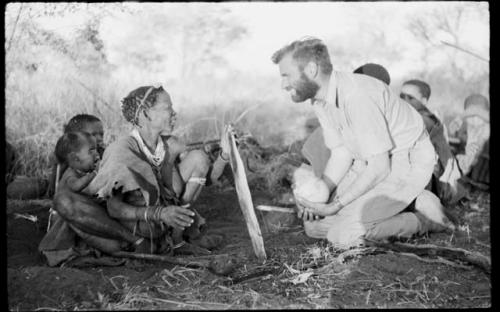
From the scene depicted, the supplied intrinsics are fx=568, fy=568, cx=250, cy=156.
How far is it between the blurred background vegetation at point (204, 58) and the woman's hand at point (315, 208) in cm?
165

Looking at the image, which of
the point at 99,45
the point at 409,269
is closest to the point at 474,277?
the point at 409,269

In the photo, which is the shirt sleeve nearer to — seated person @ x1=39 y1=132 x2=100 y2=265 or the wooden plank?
the wooden plank

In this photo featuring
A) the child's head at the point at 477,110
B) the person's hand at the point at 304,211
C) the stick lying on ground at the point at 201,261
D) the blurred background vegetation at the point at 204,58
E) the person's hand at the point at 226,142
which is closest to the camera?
the stick lying on ground at the point at 201,261

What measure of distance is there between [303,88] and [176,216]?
130 cm

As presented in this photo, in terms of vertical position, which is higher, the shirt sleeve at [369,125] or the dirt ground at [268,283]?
the shirt sleeve at [369,125]

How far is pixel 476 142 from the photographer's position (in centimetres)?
646

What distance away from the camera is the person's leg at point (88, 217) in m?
3.84

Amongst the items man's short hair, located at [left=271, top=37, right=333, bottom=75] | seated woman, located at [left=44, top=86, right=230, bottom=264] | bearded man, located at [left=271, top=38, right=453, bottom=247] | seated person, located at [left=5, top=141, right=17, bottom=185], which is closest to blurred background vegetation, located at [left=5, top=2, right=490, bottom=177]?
seated person, located at [left=5, top=141, right=17, bottom=185]

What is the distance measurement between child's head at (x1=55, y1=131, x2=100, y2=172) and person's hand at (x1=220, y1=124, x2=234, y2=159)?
3.13 feet

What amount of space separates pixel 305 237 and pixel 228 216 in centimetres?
94

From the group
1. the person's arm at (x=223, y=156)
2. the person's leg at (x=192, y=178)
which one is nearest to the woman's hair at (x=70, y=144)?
the person's leg at (x=192, y=178)

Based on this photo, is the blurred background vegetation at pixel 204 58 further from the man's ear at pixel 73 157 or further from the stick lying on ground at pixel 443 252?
the man's ear at pixel 73 157

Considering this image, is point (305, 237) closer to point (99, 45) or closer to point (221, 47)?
point (99, 45)

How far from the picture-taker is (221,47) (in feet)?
59.0
